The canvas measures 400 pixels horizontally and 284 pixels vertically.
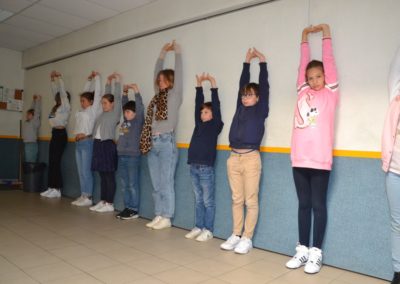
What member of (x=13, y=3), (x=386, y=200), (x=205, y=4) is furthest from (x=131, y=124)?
(x=386, y=200)

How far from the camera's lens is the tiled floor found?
6.97ft

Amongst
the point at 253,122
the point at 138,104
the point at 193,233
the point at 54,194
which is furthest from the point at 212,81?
the point at 54,194

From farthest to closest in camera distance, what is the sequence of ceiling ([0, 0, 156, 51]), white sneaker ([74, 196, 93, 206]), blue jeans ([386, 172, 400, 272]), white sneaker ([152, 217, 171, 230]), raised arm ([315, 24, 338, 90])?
1. white sneaker ([74, 196, 93, 206])
2. ceiling ([0, 0, 156, 51])
3. white sneaker ([152, 217, 171, 230])
4. raised arm ([315, 24, 338, 90])
5. blue jeans ([386, 172, 400, 272])

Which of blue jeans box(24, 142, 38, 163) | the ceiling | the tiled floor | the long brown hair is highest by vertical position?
the ceiling

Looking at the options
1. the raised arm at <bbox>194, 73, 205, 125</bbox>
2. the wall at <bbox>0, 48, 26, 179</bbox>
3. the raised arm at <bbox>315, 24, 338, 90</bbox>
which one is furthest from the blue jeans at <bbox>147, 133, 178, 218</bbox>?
the wall at <bbox>0, 48, 26, 179</bbox>

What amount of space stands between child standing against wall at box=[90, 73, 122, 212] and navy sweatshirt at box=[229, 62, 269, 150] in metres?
1.75

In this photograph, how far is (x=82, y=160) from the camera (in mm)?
4426

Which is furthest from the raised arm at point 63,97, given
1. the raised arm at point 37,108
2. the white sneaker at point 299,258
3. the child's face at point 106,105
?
the white sneaker at point 299,258

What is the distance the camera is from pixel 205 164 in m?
3.03

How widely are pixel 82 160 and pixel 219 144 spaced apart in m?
2.12

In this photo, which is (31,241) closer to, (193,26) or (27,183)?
(193,26)

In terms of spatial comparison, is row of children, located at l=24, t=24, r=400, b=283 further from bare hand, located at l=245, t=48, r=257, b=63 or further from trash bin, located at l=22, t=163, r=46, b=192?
trash bin, located at l=22, t=163, r=46, b=192

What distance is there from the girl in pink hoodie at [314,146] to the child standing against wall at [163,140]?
1.31m

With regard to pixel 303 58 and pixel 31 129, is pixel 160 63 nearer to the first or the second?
pixel 303 58
